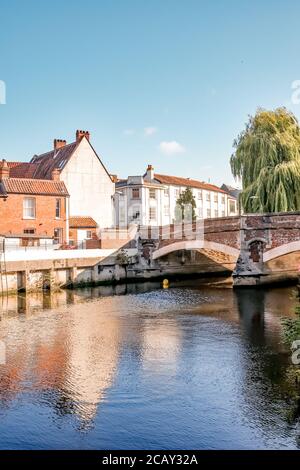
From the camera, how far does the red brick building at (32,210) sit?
3366cm

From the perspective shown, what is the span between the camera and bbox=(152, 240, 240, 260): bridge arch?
3077 centimetres

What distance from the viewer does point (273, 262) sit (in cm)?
3162

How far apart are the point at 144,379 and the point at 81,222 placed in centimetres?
2890

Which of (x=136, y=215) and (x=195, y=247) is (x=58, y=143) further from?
(x=195, y=247)

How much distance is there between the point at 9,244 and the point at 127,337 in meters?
16.4

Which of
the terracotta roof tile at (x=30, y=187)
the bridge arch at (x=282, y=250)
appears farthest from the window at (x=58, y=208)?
the bridge arch at (x=282, y=250)

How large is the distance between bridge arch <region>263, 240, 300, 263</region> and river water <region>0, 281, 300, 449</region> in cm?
575

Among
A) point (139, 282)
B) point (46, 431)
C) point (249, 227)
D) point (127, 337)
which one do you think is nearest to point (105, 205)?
point (139, 282)

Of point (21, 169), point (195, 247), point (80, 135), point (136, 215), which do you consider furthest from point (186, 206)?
point (195, 247)

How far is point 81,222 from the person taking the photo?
132 feet

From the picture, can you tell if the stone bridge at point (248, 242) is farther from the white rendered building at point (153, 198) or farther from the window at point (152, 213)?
the window at point (152, 213)

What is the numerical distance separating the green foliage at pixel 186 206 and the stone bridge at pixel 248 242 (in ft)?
56.2

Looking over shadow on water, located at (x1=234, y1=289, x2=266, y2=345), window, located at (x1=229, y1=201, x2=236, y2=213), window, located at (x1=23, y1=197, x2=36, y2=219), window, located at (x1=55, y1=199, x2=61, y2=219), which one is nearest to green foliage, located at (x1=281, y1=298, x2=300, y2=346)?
shadow on water, located at (x1=234, y1=289, x2=266, y2=345)

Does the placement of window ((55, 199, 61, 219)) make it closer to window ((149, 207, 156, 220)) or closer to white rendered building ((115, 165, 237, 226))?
white rendered building ((115, 165, 237, 226))
